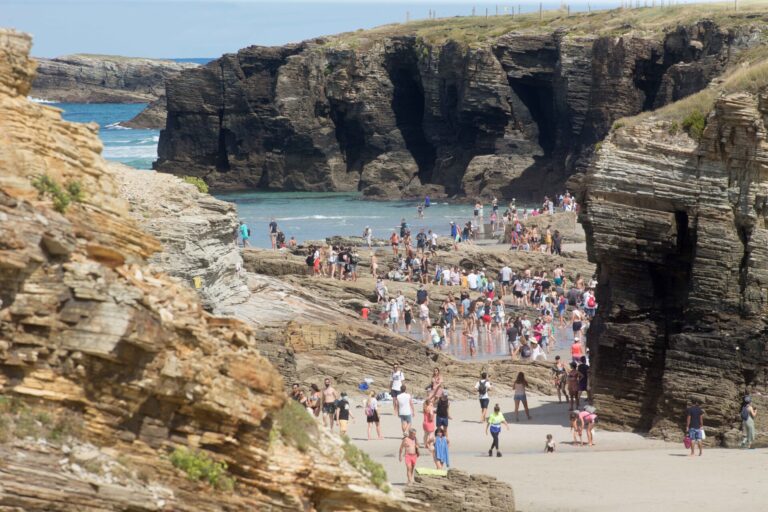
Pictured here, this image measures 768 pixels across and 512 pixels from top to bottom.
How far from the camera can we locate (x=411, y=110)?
95500 millimetres

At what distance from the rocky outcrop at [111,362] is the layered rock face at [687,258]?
43.6 feet

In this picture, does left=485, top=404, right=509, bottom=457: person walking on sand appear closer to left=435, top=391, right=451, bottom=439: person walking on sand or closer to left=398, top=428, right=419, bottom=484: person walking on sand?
left=435, top=391, right=451, bottom=439: person walking on sand

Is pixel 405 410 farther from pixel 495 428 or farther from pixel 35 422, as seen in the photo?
pixel 35 422

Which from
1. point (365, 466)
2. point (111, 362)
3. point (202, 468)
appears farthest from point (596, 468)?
point (111, 362)

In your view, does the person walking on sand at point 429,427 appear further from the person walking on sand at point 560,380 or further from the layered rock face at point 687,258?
the person walking on sand at point 560,380

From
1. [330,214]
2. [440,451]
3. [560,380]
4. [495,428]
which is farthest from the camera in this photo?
[330,214]

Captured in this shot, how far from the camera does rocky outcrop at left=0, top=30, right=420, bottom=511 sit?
32.4 ft

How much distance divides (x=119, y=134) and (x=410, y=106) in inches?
2468

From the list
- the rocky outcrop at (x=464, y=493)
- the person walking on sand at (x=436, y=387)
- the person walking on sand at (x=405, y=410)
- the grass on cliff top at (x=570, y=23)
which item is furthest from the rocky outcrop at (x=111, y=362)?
the grass on cliff top at (x=570, y=23)

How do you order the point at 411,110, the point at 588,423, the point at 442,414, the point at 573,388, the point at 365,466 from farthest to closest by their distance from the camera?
1. the point at 411,110
2. the point at 573,388
3. the point at 588,423
4. the point at 442,414
5. the point at 365,466

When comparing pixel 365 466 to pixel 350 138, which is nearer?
pixel 365 466

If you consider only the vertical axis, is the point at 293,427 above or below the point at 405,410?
above

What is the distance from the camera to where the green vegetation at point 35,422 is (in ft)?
32.1

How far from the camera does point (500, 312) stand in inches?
1555
